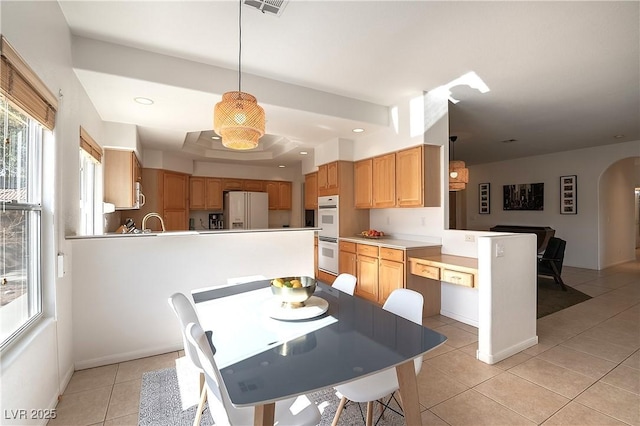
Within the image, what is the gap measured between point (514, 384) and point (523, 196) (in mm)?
6315

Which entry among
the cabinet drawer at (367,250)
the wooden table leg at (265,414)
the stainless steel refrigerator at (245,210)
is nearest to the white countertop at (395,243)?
the cabinet drawer at (367,250)

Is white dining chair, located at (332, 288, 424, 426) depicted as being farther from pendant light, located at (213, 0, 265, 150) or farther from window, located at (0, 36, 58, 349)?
window, located at (0, 36, 58, 349)

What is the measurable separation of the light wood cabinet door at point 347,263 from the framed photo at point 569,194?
5.34m

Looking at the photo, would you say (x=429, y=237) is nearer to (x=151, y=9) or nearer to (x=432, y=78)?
(x=432, y=78)

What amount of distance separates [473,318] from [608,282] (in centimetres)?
374

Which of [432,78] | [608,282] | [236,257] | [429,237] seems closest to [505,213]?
[608,282]

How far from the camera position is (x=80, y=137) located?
2738mm

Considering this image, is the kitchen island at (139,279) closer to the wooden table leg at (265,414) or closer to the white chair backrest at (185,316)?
the white chair backrest at (185,316)

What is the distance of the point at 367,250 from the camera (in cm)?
424

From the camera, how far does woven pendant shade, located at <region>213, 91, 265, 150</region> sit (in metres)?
2.01

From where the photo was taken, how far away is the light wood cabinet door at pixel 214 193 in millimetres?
6609

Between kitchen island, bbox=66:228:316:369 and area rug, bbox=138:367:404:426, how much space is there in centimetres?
47

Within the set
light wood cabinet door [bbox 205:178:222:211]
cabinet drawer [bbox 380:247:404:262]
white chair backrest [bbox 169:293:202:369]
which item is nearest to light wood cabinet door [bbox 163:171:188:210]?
light wood cabinet door [bbox 205:178:222:211]

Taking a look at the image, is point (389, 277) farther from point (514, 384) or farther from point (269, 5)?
point (269, 5)
